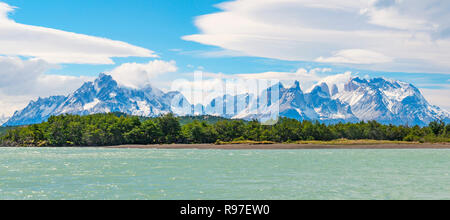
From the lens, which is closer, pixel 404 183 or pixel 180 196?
pixel 180 196
